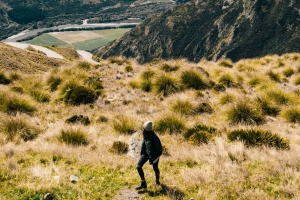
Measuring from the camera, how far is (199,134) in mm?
11375

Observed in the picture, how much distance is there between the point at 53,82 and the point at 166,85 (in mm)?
7276

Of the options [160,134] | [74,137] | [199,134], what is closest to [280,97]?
[199,134]

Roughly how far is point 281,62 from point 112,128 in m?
17.2

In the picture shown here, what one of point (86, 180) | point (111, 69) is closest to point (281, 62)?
point (111, 69)

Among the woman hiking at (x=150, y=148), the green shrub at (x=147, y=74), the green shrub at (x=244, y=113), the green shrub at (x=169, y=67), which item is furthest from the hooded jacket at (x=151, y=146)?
the green shrub at (x=169, y=67)

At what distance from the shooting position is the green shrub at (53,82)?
1896 centimetres

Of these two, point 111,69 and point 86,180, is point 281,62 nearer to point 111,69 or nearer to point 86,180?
point 111,69

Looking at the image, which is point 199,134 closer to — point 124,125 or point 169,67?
point 124,125

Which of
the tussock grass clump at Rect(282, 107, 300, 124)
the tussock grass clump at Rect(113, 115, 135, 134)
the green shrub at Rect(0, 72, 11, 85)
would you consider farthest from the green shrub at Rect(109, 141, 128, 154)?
the green shrub at Rect(0, 72, 11, 85)

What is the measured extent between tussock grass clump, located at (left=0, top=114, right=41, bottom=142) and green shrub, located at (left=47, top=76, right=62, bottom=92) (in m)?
7.23

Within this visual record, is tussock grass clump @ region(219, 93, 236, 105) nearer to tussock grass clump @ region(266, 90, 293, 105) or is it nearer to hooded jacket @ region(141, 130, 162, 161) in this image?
tussock grass clump @ region(266, 90, 293, 105)

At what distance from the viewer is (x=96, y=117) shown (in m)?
14.6

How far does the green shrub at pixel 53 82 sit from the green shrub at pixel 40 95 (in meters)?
1.60

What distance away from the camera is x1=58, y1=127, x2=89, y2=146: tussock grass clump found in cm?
1089
